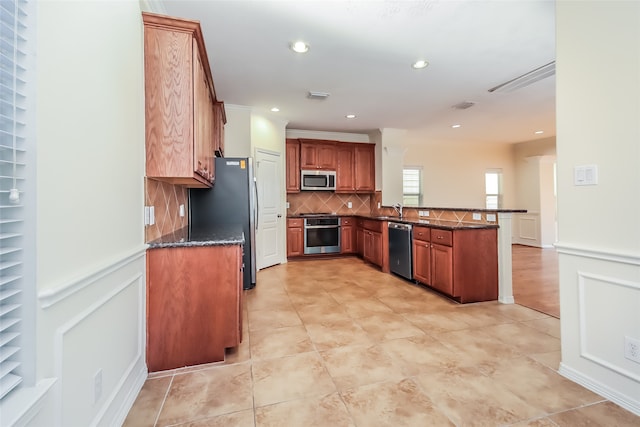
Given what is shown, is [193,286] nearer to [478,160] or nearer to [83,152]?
[83,152]

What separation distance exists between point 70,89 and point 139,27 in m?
1.00

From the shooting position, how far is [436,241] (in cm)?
335

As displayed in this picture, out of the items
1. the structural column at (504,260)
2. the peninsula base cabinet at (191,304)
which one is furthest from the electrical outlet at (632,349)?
the peninsula base cabinet at (191,304)

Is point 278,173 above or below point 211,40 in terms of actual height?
below

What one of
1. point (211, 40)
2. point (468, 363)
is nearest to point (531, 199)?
point (468, 363)

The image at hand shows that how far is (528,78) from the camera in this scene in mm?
3359

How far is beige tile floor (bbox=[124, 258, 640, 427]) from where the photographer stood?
4.77 feet

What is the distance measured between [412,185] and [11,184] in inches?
270

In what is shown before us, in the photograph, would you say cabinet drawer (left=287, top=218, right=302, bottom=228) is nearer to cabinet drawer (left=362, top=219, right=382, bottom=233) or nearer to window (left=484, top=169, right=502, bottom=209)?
cabinet drawer (left=362, top=219, right=382, bottom=233)

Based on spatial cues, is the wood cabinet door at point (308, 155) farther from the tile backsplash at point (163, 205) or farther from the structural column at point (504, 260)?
the structural column at point (504, 260)

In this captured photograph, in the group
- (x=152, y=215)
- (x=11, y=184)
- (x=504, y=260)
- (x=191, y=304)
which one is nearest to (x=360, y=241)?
(x=504, y=260)

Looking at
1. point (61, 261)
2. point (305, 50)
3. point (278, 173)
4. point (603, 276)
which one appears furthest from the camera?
point (278, 173)

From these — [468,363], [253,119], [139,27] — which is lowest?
[468,363]

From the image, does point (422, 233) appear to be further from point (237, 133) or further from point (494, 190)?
point (494, 190)
